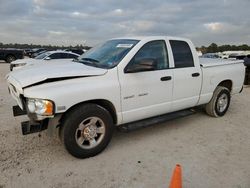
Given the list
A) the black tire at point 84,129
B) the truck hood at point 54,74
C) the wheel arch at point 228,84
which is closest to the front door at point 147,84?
the black tire at point 84,129

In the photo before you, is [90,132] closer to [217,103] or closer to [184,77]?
[184,77]

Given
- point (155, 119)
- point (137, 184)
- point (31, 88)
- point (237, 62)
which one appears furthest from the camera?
point (237, 62)

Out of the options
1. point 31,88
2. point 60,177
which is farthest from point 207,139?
point 31,88

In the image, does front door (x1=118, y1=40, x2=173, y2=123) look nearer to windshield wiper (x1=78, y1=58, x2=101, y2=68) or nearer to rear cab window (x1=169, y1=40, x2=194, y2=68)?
rear cab window (x1=169, y1=40, x2=194, y2=68)

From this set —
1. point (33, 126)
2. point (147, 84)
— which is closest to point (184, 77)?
point (147, 84)

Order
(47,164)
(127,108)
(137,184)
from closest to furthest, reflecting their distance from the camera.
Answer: (137,184) → (47,164) → (127,108)

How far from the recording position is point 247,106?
7180 mm

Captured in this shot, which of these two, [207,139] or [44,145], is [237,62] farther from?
[44,145]

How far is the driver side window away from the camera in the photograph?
4012 mm

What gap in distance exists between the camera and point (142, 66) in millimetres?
3879

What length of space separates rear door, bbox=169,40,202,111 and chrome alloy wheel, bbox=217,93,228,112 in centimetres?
103

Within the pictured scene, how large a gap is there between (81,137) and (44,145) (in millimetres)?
898

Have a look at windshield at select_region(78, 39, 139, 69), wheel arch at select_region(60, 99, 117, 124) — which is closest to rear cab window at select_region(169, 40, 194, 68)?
windshield at select_region(78, 39, 139, 69)

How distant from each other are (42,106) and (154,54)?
2208 millimetres
